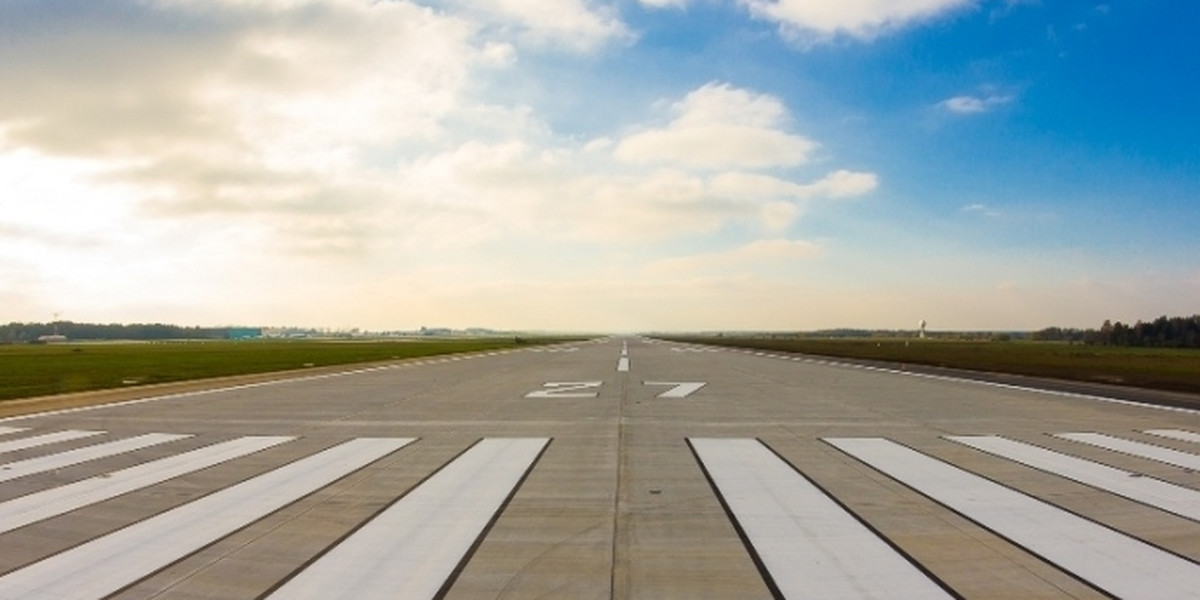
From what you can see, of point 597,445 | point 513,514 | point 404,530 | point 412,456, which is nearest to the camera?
point 404,530

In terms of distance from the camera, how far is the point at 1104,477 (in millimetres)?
7008

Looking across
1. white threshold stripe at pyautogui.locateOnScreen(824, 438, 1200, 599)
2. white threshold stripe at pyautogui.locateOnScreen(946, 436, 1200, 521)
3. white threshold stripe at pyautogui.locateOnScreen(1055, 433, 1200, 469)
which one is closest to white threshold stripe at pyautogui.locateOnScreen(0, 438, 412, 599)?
white threshold stripe at pyautogui.locateOnScreen(824, 438, 1200, 599)

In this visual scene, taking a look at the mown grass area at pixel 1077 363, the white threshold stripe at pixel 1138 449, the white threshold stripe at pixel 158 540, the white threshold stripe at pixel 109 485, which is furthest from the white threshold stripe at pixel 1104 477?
the mown grass area at pixel 1077 363

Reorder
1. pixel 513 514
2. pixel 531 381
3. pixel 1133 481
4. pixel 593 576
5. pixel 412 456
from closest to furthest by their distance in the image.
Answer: pixel 593 576
pixel 513 514
pixel 1133 481
pixel 412 456
pixel 531 381

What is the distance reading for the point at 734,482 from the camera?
22.4 feet

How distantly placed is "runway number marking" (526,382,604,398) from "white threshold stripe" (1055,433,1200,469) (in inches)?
358

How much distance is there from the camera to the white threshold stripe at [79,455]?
7.45 meters

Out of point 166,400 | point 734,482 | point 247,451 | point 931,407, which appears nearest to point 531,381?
point 166,400

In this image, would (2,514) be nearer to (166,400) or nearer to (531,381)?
(166,400)

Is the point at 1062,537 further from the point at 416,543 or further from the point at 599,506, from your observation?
the point at 416,543

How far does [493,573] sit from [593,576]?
0.59 metres

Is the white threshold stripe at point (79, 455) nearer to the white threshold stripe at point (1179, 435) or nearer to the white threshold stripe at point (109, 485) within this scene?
the white threshold stripe at point (109, 485)

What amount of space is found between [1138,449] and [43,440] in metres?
13.9

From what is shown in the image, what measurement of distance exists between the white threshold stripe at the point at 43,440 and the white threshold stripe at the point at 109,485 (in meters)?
2.29
